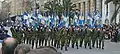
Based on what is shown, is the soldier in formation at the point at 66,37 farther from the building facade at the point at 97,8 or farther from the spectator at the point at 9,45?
the spectator at the point at 9,45

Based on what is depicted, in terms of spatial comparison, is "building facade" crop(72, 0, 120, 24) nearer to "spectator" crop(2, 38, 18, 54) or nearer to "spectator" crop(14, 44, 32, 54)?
"spectator" crop(2, 38, 18, 54)

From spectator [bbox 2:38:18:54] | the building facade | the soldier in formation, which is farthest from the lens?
the building facade

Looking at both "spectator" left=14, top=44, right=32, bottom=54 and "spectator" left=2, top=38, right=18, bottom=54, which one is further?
"spectator" left=2, top=38, right=18, bottom=54

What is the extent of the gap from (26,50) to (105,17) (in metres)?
41.1

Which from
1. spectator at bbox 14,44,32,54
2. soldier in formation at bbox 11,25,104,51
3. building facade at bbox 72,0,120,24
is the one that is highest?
building facade at bbox 72,0,120,24

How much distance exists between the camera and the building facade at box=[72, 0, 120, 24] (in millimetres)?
42875

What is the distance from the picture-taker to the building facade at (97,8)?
4288 cm

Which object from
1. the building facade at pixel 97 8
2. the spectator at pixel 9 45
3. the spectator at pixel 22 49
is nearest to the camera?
the spectator at pixel 22 49

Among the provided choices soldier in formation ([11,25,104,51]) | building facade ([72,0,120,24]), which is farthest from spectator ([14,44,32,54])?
building facade ([72,0,120,24])

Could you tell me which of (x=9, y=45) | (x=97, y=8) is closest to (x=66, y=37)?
(x=9, y=45)

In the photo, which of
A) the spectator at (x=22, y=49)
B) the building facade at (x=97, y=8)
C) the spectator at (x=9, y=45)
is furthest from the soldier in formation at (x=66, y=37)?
the spectator at (x=22, y=49)

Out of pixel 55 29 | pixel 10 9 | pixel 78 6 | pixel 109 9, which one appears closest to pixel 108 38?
pixel 55 29

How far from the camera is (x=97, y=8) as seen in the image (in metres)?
47.9

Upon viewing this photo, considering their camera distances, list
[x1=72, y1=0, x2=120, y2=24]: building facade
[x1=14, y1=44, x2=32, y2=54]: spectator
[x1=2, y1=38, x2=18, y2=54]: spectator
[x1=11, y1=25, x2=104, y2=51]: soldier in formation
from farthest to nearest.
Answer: [x1=72, y1=0, x2=120, y2=24]: building facade, [x1=11, y1=25, x2=104, y2=51]: soldier in formation, [x1=2, y1=38, x2=18, y2=54]: spectator, [x1=14, y1=44, x2=32, y2=54]: spectator
